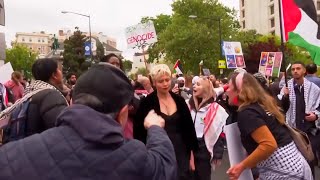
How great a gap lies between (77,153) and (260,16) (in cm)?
9791

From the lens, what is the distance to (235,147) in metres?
3.75

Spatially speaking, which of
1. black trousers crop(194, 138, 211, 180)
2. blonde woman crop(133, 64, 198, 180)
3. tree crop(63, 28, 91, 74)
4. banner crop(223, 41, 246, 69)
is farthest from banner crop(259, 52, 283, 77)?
→ tree crop(63, 28, 91, 74)

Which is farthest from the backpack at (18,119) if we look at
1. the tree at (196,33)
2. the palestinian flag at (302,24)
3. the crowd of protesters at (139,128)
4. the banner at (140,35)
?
the tree at (196,33)

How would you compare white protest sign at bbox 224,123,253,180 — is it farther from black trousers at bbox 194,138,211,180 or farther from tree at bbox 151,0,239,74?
tree at bbox 151,0,239,74

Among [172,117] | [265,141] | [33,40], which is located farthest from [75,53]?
[33,40]

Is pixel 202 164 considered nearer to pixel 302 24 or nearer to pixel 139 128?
pixel 139 128

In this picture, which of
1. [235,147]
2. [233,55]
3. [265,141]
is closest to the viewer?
[265,141]

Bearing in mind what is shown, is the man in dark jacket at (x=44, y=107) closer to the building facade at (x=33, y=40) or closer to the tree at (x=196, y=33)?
the tree at (x=196, y=33)

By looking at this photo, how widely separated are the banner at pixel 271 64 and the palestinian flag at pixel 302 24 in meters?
8.89

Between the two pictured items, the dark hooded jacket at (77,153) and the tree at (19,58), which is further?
the tree at (19,58)

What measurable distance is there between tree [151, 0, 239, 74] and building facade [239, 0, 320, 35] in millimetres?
29647

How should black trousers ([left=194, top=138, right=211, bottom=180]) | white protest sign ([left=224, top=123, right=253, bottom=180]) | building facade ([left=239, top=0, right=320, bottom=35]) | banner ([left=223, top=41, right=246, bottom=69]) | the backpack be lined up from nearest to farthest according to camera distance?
white protest sign ([left=224, top=123, right=253, bottom=180]), the backpack, black trousers ([left=194, top=138, right=211, bottom=180]), banner ([left=223, top=41, right=246, bottom=69]), building facade ([left=239, top=0, right=320, bottom=35])

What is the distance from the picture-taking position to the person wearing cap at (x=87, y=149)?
1877mm

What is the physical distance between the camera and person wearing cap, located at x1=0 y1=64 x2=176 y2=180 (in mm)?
1877
